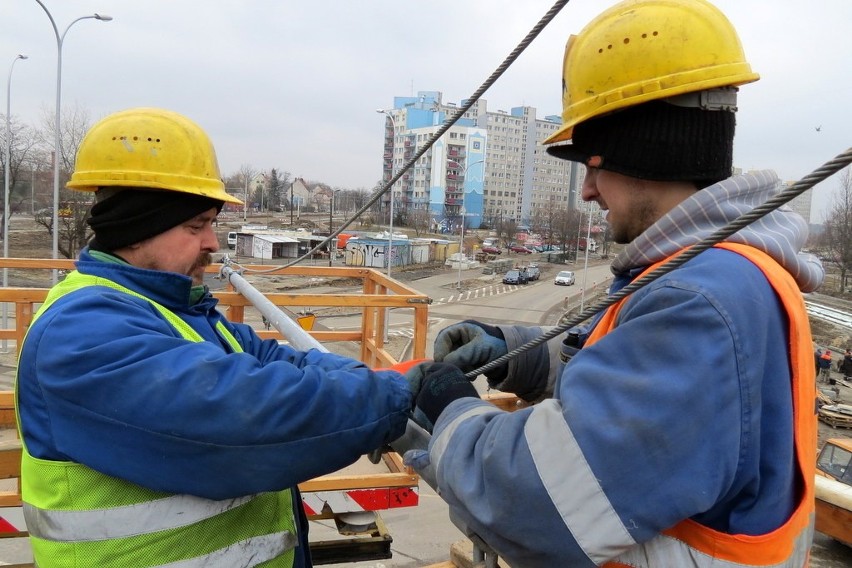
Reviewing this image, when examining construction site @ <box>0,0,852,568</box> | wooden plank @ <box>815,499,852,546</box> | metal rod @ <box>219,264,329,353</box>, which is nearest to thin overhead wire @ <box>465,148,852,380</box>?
construction site @ <box>0,0,852,568</box>

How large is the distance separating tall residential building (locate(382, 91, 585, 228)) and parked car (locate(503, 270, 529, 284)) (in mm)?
34150

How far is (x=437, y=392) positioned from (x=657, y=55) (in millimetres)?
1017

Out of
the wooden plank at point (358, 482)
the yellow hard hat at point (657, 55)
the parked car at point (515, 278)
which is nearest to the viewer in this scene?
the yellow hard hat at point (657, 55)

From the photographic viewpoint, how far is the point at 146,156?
2092 millimetres

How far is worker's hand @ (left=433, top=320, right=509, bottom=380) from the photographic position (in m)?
2.19

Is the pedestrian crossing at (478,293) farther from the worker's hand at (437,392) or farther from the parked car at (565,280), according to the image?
the worker's hand at (437,392)

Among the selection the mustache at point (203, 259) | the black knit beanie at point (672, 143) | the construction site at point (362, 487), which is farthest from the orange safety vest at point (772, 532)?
the mustache at point (203, 259)

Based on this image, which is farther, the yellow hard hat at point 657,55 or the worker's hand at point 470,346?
the worker's hand at point 470,346

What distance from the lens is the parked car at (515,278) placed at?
4622 cm

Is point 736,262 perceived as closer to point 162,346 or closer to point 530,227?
point 162,346

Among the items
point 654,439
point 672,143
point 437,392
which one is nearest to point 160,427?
point 437,392

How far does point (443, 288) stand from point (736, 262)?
40946mm

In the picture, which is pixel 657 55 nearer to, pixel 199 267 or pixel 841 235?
pixel 199 267

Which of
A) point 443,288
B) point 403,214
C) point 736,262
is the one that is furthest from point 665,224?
point 403,214
